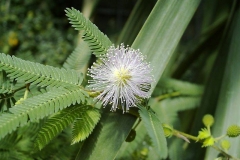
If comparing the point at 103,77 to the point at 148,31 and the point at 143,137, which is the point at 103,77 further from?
the point at 143,137

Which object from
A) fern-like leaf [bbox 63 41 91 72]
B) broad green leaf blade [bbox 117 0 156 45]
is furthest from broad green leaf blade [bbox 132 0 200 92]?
broad green leaf blade [bbox 117 0 156 45]

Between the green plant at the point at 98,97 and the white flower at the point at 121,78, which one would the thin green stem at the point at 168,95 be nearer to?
the green plant at the point at 98,97

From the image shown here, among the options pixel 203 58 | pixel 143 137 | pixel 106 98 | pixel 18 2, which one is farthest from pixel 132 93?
pixel 18 2

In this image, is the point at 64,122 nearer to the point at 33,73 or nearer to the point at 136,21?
the point at 33,73

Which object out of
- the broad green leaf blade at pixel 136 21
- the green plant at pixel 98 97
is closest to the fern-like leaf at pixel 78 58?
the green plant at pixel 98 97

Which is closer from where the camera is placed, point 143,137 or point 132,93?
point 132,93

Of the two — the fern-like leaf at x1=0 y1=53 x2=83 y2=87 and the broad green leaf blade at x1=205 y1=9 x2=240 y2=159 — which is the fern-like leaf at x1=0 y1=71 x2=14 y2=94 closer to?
the fern-like leaf at x1=0 y1=53 x2=83 y2=87

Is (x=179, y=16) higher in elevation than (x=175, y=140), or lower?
higher
